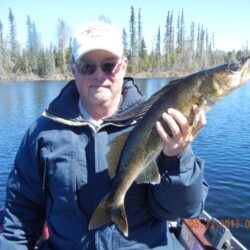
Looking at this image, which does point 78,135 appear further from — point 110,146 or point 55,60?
point 55,60

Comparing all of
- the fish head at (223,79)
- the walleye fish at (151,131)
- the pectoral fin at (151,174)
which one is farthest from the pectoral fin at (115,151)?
the fish head at (223,79)

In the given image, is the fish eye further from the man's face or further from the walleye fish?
the man's face

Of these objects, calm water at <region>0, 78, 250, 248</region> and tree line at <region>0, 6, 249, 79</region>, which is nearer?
calm water at <region>0, 78, 250, 248</region>

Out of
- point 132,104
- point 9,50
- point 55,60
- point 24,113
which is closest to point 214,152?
point 132,104

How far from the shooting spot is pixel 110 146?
2639 mm

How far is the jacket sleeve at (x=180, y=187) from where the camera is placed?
94.3 inches

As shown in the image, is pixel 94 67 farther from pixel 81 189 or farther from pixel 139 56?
pixel 139 56

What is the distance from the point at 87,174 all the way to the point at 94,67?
91 cm

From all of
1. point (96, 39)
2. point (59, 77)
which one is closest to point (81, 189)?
point (96, 39)

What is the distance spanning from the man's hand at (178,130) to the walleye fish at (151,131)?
0.05 meters

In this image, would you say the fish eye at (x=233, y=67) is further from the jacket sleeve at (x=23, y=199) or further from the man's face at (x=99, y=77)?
the jacket sleeve at (x=23, y=199)

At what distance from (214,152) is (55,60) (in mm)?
75745

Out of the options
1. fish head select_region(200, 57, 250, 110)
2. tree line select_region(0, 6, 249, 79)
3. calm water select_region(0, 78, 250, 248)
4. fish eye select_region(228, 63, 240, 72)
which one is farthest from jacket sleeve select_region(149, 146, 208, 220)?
tree line select_region(0, 6, 249, 79)

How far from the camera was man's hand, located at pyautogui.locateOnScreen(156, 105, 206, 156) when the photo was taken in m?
2.22
